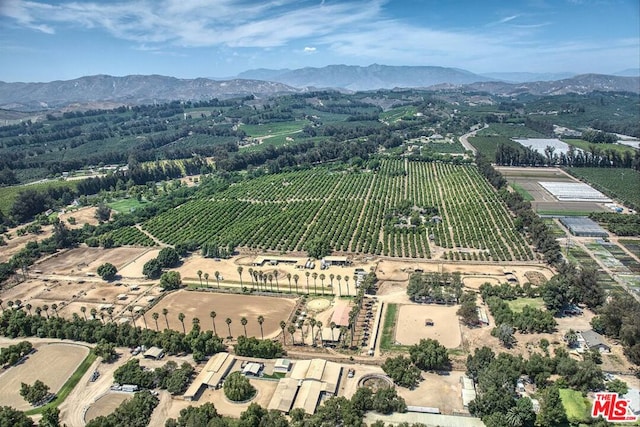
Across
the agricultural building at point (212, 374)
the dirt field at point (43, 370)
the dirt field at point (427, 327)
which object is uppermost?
the agricultural building at point (212, 374)

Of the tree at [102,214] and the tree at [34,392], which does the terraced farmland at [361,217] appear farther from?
the tree at [34,392]

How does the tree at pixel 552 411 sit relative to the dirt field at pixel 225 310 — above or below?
above

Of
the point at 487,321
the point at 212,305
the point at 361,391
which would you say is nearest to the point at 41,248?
the point at 212,305

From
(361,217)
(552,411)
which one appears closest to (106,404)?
(552,411)

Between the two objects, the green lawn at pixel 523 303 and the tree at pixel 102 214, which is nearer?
the green lawn at pixel 523 303

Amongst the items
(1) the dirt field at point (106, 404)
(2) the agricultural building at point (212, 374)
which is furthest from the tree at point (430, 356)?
(1) the dirt field at point (106, 404)

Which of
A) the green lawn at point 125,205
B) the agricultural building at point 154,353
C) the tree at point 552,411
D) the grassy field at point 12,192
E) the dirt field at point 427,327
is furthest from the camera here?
the green lawn at point 125,205

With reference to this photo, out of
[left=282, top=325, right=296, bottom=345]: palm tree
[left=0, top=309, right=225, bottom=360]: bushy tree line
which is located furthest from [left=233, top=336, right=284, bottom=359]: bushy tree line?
[left=0, top=309, right=225, bottom=360]: bushy tree line

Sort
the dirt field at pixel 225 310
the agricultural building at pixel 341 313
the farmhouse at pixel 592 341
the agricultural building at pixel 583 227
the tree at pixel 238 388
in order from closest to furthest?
the tree at pixel 238 388 < the farmhouse at pixel 592 341 < the agricultural building at pixel 341 313 < the dirt field at pixel 225 310 < the agricultural building at pixel 583 227
